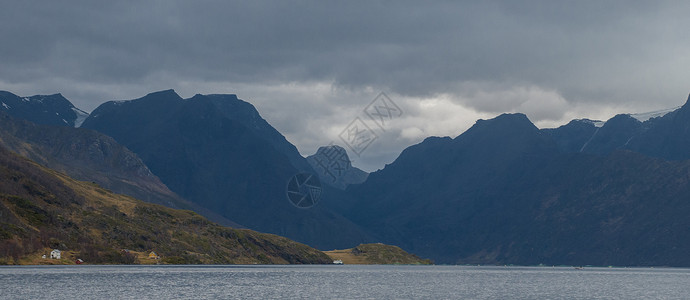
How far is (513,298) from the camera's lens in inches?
7495

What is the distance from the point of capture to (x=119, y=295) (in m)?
171

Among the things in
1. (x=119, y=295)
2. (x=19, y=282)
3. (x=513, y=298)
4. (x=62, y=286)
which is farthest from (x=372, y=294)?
(x=19, y=282)

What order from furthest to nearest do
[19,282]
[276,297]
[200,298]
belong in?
[19,282] → [276,297] → [200,298]

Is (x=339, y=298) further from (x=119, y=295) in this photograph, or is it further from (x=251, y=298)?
(x=119, y=295)

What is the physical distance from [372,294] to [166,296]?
181 feet

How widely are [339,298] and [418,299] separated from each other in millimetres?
19644

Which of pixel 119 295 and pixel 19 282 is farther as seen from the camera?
pixel 19 282

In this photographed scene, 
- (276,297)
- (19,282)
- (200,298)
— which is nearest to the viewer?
(200,298)

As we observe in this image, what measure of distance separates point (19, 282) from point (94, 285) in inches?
754

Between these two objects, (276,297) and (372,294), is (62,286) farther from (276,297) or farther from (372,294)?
(372,294)

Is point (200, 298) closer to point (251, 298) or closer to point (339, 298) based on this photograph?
point (251, 298)

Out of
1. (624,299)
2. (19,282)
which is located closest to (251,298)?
(19,282)

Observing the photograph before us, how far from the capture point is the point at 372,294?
197 metres

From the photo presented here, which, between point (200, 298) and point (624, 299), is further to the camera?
point (624, 299)
